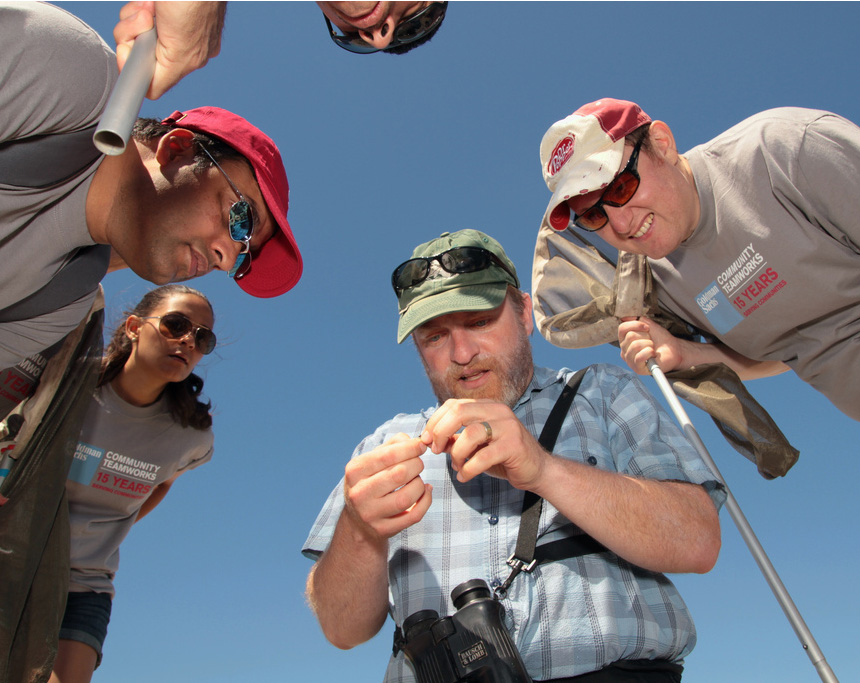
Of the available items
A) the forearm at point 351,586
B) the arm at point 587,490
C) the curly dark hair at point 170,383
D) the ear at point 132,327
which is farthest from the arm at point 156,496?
the arm at point 587,490

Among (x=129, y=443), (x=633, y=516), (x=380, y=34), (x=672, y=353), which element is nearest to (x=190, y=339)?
(x=129, y=443)

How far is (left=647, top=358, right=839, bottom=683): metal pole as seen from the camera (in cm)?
277

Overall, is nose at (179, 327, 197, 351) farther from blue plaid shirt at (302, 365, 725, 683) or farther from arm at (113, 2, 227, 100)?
arm at (113, 2, 227, 100)

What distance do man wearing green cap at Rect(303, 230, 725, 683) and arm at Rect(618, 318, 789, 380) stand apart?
0.76 meters

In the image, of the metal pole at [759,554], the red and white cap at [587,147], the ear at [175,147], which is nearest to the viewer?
the metal pole at [759,554]

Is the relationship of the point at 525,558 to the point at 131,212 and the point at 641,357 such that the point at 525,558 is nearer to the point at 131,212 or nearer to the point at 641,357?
the point at 641,357

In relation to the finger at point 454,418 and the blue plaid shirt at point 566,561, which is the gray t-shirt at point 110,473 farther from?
the finger at point 454,418

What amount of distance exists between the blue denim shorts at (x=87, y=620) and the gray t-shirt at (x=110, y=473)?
0.22ft

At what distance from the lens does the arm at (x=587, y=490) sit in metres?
2.55

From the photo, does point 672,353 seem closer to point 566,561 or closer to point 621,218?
point 621,218

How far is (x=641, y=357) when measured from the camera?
13.8 ft

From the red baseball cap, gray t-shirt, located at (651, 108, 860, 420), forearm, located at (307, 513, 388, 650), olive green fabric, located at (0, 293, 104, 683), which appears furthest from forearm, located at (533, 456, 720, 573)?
olive green fabric, located at (0, 293, 104, 683)

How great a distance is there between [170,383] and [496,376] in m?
2.79

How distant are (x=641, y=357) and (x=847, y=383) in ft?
3.63
